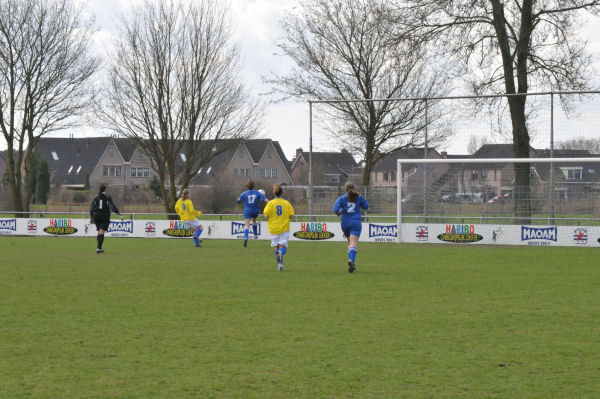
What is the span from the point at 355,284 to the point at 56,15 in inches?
1204

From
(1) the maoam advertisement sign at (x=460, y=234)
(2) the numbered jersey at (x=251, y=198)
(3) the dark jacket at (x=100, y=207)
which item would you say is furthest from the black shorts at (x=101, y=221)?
(1) the maoam advertisement sign at (x=460, y=234)

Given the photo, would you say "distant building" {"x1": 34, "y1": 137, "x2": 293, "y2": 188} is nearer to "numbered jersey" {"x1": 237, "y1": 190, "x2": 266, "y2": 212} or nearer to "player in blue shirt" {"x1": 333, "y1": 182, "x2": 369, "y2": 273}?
"numbered jersey" {"x1": 237, "y1": 190, "x2": 266, "y2": 212}

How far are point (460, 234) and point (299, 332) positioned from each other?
63.4ft

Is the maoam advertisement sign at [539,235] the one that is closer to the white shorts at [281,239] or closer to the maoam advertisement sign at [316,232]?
the maoam advertisement sign at [316,232]

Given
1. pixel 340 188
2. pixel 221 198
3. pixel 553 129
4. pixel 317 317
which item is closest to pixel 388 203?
pixel 340 188

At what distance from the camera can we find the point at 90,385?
6957 millimetres

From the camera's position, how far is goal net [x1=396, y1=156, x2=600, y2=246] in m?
26.5

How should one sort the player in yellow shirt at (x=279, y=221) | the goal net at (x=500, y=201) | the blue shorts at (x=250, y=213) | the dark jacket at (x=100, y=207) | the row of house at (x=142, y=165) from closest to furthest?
the player in yellow shirt at (x=279, y=221)
the dark jacket at (x=100, y=207)
the goal net at (x=500, y=201)
the blue shorts at (x=250, y=213)
the row of house at (x=142, y=165)

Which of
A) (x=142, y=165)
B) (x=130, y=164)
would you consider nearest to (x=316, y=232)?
(x=142, y=165)

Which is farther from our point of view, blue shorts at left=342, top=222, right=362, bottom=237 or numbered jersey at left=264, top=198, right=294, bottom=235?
numbered jersey at left=264, top=198, right=294, bottom=235

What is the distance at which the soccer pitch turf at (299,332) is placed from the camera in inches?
276

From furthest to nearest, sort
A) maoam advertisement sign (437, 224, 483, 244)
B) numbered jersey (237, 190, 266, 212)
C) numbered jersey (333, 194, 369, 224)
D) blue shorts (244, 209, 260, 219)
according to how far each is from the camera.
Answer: maoam advertisement sign (437, 224, 483, 244) → blue shorts (244, 209, 260, 219) → numbered jersey (237, 190, 266, 212) → numbered jersey (333, 194, 369, 224)

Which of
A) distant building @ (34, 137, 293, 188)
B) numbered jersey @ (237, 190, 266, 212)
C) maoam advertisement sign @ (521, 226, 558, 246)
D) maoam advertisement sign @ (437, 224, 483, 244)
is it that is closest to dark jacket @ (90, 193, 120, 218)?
numbered jersey @ (237, 190, 266, 212)

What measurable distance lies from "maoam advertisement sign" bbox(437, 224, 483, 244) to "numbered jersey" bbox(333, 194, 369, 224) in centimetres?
1104
